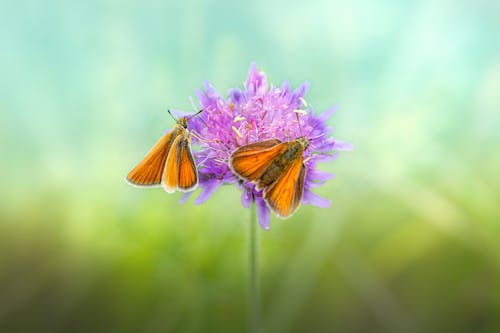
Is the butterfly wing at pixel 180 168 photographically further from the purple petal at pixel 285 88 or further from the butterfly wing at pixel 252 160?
the purple petal at pixel 285 88

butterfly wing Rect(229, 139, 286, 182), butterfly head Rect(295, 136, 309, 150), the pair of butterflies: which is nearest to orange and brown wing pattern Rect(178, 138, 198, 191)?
the pair of butterflies

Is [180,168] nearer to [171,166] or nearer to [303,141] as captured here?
[171,166]

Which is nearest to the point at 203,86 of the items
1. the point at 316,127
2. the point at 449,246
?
the point at 316,127

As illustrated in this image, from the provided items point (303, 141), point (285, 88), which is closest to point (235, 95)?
point (285, 88)

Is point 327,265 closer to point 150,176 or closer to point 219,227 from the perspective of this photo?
point 219,227

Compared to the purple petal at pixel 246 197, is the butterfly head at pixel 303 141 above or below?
above

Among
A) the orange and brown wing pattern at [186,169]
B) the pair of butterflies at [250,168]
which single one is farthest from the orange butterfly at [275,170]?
the orange and brown wing pattern at [186,169]
